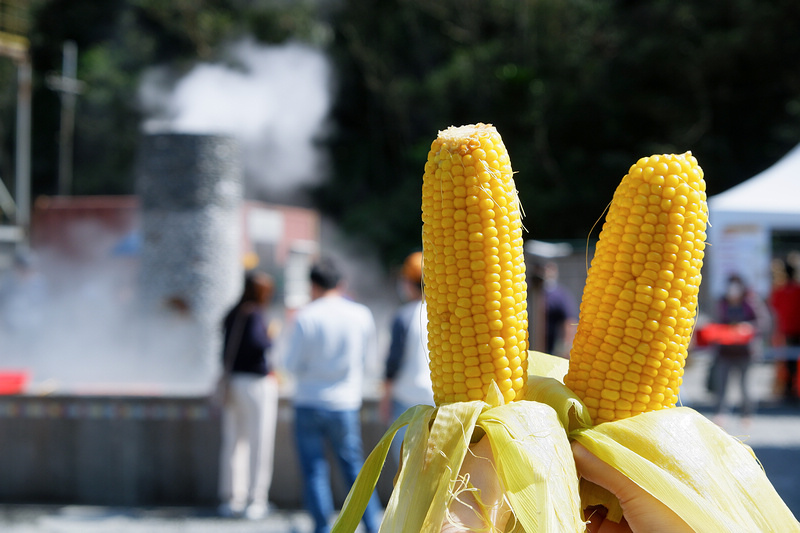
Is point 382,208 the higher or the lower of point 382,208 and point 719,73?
the lower

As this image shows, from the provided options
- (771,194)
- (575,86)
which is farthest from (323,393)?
(575,86)

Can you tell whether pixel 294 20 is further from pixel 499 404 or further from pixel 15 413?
pixel 499 404

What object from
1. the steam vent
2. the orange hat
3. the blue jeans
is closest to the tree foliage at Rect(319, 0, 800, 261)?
the steam vent

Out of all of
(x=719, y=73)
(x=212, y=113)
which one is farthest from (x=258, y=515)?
(x=719, y=73)

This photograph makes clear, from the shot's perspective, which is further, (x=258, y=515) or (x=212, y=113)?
(x=212, y=113)

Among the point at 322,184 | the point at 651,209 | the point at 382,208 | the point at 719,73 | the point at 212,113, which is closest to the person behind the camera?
the point at 651,209

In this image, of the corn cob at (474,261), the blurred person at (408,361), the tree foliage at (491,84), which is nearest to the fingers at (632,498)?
the corn cob at (474,261)

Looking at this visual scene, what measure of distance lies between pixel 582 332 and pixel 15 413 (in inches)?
213

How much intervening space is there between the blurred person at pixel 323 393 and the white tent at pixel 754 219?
3.98m

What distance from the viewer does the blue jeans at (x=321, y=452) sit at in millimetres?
4172

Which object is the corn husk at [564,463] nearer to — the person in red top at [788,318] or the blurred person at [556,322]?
the blurred person at [556,322]

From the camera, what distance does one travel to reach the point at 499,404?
1143 millimetres

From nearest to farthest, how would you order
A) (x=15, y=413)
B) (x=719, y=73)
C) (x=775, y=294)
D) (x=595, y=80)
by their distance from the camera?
(x=15, y=413), (x=775, y=294), (x=719, y=73), (x=595, y=80)

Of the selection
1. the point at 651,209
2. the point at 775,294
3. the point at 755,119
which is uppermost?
the point at 755,119
